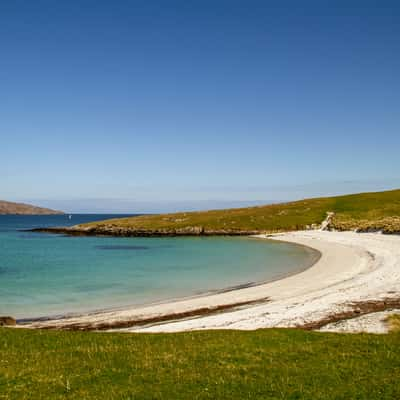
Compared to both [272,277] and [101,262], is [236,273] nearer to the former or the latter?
[272,277]

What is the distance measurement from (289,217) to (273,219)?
20.7 ft

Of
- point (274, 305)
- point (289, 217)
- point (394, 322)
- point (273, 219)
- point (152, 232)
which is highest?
point (289, 217)

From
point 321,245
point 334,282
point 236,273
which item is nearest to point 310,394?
point 334,282

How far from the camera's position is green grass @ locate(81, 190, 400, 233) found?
134500 millimetres

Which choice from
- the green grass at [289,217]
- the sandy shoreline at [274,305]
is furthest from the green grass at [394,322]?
the green grass at [289,217]

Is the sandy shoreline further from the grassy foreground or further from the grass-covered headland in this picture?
the grass-covered headland

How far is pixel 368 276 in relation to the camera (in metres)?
46.6

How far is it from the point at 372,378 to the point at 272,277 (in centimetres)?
3810

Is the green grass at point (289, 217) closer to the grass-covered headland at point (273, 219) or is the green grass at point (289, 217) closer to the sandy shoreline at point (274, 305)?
the grass-covered headland at point (273, 219)

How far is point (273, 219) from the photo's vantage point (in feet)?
488

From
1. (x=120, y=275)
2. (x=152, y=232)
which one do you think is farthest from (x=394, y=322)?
(x=152, y=232)

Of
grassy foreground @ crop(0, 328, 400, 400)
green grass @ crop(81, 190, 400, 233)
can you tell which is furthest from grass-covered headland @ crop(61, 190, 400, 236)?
grassy foreground @ crop(0, 328, 400, 400)

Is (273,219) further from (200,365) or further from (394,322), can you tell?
(200,365)

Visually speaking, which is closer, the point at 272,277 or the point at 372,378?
the point at 372,378
